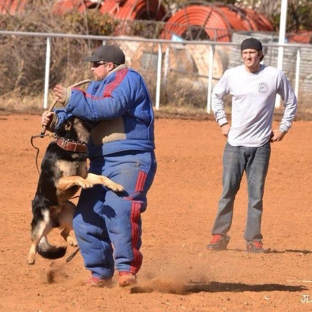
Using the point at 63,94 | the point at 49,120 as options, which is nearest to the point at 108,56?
the point at 63,94

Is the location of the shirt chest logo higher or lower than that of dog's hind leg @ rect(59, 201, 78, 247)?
higher

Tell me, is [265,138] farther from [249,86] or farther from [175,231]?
[175,231]

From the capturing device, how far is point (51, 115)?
680 cm

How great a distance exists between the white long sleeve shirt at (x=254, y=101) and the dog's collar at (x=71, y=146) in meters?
2.60

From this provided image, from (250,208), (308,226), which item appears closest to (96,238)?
(250,208)

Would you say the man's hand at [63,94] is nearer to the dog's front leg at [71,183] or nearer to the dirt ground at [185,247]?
the dog's front leg at [71,183]

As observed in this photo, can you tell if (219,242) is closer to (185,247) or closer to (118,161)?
(185,247)

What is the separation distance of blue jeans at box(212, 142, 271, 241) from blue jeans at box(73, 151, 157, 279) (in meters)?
2.25

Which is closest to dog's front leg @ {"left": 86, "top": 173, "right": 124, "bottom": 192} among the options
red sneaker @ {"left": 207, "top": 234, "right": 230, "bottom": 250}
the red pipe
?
red sneaker @ {"left": 207, "top": 234, "right": 230, "bottom": 250}

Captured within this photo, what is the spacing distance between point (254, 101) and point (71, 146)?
9.17 feet

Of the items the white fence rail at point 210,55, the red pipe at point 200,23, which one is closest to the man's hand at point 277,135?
the white fence rail at point 210,55

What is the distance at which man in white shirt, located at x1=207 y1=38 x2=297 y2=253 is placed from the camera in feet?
29.7

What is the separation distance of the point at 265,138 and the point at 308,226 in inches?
81.3

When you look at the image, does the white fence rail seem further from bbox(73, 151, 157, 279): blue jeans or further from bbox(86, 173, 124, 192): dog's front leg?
bbox(86, 173, 124, 192): dog's front leg
